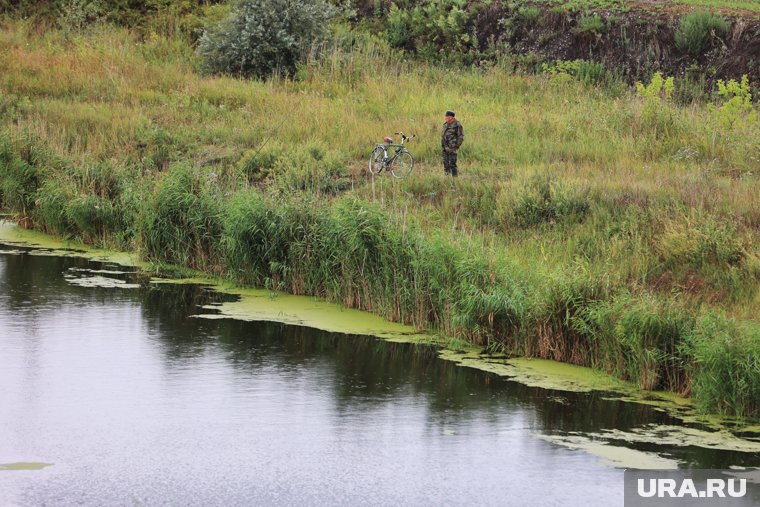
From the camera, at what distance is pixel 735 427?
11.6m

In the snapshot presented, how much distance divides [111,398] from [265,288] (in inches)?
210

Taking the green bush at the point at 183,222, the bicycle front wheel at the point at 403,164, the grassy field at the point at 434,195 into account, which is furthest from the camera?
the bicycle front wheel at the point at 403,164

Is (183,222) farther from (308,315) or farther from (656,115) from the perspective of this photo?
(656,115)

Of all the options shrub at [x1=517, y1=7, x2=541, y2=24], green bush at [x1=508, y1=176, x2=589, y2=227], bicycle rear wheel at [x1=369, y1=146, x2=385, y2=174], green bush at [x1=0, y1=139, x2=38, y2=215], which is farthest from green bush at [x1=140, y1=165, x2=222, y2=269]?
shrub at [x1=517, y1=7, x2=541, y2=24]

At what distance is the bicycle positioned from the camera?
21219 mm

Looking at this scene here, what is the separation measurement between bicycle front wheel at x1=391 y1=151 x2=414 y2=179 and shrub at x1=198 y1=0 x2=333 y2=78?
9.13 metres

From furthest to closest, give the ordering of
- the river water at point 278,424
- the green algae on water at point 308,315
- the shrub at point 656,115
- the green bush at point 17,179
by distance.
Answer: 1. the shrub at point 656,115
2. the green bush at point 17,179
3. the green algae on water at point 308,315
4. the river water at point 278,424

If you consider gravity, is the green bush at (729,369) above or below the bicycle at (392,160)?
below

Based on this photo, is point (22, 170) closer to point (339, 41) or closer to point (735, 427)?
point (339, 41)

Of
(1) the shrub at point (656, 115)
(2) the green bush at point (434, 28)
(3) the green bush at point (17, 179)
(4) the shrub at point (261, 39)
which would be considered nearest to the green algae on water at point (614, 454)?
(1) the shrub at point (656, 115)

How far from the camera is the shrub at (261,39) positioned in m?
30.0

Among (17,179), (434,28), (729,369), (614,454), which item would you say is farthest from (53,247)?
(434,28)

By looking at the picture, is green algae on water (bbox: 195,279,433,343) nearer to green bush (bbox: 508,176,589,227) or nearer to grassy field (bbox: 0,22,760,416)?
grassy field (bbox: 0,22,760,416)

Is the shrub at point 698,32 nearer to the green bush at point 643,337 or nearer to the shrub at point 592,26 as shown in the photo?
the shrub at point 592,26
